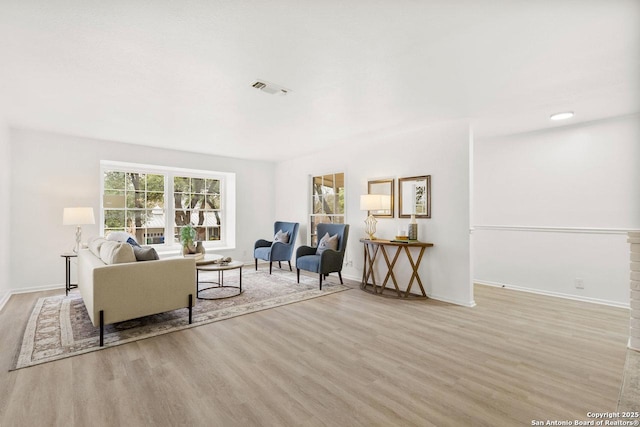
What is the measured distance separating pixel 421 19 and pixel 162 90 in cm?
247

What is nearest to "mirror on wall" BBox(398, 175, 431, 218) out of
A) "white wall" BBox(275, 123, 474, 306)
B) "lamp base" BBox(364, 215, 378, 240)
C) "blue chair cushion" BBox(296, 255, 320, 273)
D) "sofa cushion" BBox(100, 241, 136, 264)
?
"white wall" BBox(275, 123, 474, 306)

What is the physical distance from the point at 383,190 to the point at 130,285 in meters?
3.60

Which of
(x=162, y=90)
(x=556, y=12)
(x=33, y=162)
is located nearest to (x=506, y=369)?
(x=556, y=12)

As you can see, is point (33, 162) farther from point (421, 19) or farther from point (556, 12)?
point (556, 12)

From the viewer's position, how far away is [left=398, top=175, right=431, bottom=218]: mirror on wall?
423 centimetres

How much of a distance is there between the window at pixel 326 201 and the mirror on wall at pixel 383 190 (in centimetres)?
75

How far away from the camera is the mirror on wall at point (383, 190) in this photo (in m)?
4.66

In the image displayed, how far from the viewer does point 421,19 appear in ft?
6.15

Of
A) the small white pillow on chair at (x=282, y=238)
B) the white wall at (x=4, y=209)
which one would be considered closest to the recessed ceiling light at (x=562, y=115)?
the small white pillow on chair at (x=282, y=238)

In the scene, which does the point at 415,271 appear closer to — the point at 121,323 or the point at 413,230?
the point at 413,230

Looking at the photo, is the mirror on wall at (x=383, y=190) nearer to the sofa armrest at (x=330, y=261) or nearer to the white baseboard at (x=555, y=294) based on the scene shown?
the sofa armrest at (x=330, y=261)

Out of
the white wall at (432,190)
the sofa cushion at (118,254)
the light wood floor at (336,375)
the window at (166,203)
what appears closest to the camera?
the light wood floor at (336,375)

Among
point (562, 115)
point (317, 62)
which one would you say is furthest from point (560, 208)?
point (317, 62)

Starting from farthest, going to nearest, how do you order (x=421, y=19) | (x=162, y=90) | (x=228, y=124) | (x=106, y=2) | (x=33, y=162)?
(x=33, y=162) → (x=228, y=124) → (x=162, y=90) → (x=421, y=19) → (x=106, y=2)
